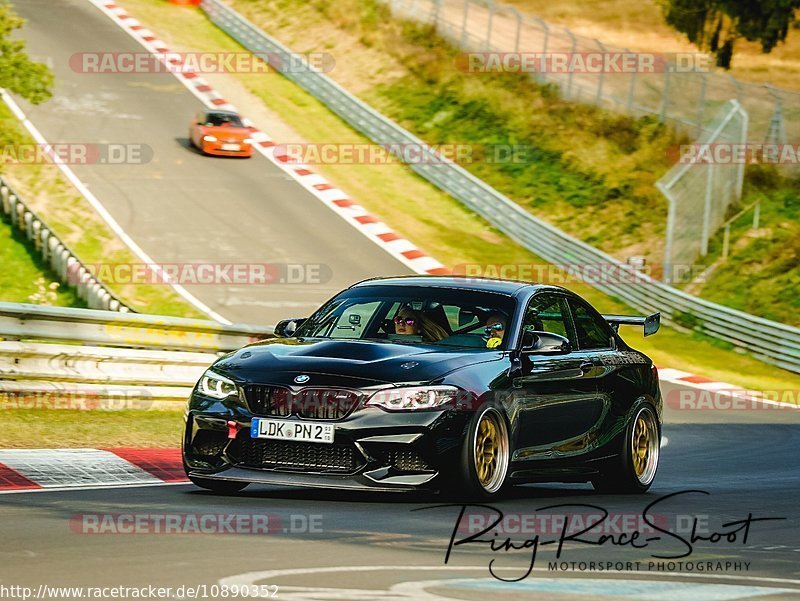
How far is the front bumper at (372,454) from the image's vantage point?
8.94 meters

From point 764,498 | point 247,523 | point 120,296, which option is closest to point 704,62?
point 120,296

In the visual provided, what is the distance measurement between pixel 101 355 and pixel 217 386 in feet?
15.3

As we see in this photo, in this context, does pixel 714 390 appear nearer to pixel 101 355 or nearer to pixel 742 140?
pixel 742 140

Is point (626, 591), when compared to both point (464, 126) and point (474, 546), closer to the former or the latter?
point (474, 546)

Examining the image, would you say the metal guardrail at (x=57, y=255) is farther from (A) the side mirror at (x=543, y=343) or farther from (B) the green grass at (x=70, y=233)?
(A) the side mirror at (x=543, y=343)

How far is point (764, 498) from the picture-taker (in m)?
10.9

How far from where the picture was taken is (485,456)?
31.0 feet

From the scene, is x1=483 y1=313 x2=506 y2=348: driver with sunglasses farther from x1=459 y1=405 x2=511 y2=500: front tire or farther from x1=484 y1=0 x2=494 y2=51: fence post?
x1=484 y1=0 x2=494 y2=51: fence post

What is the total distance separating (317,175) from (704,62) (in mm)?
24165

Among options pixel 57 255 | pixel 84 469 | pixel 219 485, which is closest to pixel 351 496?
pixel 219 485

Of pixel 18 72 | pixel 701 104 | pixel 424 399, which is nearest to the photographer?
pixel 424 399

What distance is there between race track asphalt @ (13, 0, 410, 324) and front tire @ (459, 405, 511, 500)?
1563 centimetres

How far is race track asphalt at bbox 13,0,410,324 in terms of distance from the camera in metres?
28.1

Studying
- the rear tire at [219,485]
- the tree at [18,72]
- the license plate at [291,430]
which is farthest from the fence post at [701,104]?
the license plate at [291,430]
